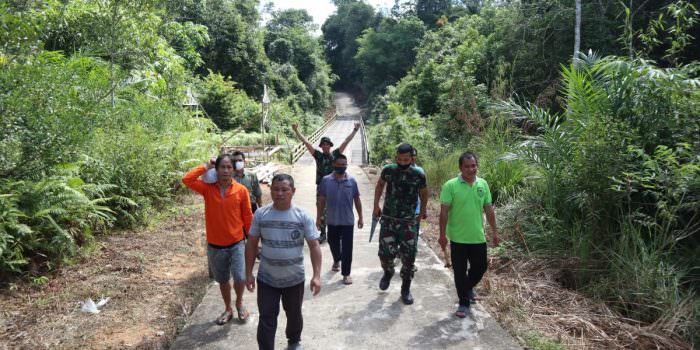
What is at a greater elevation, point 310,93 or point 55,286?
point 310,93

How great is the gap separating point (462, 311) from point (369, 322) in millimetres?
922

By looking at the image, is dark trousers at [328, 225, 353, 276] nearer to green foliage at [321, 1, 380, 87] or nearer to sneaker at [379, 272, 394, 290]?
sneaker at [379, 272, 394, 290]

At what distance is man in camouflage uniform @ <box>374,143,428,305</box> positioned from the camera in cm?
461

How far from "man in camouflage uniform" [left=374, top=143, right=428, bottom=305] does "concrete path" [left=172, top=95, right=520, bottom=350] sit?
352mm

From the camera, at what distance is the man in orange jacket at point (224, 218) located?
4.04 m

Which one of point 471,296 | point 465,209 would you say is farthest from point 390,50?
point 465,209

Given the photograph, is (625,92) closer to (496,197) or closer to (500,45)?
(496,197)

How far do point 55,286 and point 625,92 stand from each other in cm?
707

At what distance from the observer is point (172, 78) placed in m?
14.6

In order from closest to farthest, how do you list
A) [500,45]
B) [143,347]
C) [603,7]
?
1. [143,347]
2. [603,7]
3. [500,45]

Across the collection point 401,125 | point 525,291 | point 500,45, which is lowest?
point 525,291

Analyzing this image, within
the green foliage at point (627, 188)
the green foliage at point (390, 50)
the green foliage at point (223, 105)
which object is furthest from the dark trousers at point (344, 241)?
the green foliage at point (390, 50)

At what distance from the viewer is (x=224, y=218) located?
404 centimetres

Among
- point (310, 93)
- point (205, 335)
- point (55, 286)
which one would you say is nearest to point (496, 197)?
point (205, 335)
